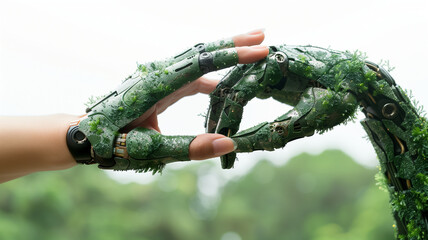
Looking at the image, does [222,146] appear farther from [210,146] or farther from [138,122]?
[138,122]

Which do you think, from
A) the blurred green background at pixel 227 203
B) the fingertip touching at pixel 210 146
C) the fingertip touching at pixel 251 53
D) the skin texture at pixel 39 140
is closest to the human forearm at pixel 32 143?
the skin texture at pixel 39 140

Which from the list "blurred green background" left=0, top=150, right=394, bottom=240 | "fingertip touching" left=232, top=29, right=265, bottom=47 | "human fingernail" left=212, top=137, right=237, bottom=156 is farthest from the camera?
"blurred green background" left=0, top=150, right=394, bottom=240

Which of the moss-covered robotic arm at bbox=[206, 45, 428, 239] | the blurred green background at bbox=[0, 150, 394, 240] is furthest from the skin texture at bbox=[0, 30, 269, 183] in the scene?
the blurred green background at bbox=[0, 150, 394, 240]

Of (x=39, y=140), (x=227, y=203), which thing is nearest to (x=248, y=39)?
(x=39, y=140)

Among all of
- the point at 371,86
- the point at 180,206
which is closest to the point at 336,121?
the point at 371,86

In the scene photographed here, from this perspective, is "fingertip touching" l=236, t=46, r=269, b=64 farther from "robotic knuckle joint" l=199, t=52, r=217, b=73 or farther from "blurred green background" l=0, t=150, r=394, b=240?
"blurred green background" l=0, t=150, r=394, b=240

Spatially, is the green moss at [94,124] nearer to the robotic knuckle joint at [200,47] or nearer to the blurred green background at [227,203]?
the robotic knuckle joint at [200,47]

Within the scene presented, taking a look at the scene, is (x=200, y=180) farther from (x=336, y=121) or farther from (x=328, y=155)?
(x=336, y=121)
